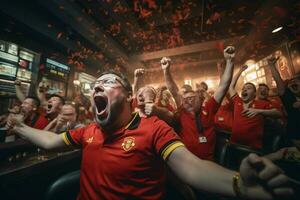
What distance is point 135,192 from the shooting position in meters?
1.31

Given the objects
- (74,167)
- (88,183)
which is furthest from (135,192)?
(74,167)

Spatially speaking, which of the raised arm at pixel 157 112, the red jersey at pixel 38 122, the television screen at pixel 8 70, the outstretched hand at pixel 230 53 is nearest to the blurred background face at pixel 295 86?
the outstretched hand at pixel 230 53

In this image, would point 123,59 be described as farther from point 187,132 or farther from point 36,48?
point 187,132

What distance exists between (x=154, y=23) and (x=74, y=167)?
5921 millimetres

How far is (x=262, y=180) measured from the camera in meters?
0.70

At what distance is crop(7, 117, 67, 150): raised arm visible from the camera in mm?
1689

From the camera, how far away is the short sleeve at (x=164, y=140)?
123cm

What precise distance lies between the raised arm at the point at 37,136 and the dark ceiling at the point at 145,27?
4.81 metres

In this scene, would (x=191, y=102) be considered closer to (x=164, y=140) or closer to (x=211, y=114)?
(x=211, y=114)

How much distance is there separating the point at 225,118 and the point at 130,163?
351 centimetres

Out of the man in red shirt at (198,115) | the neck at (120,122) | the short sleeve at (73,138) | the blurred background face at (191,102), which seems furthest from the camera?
the blurred background face at (191,102)

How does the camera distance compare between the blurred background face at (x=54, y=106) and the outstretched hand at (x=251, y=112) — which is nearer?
the outstretched hand at (x=251, y=112)

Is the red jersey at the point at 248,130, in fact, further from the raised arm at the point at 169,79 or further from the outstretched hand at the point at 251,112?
the raised arm at the point at 169,79

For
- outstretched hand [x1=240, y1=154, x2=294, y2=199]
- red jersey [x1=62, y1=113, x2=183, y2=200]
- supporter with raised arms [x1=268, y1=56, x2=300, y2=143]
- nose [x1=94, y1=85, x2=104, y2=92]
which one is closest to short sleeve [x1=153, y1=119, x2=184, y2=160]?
red jersey [x1=62, y1=113, x2=183, y2=200]
